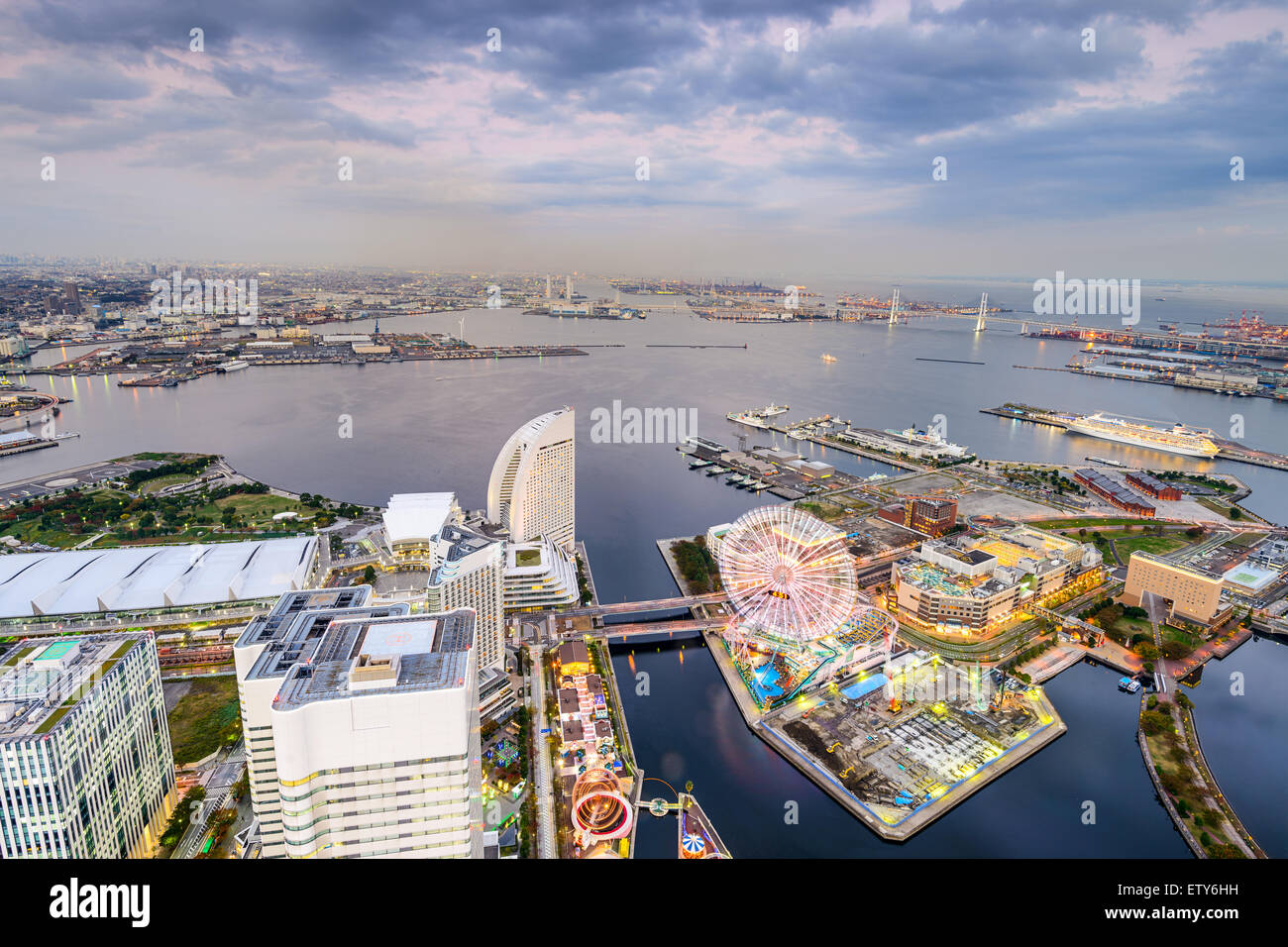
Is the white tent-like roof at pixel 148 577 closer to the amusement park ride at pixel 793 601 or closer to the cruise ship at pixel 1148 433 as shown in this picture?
the amusement park ride at pixel 793 601

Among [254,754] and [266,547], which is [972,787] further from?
[266,547]

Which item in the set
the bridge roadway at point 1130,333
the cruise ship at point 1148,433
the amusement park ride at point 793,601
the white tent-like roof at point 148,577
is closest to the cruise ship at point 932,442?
the cruise ship at point 1148,433

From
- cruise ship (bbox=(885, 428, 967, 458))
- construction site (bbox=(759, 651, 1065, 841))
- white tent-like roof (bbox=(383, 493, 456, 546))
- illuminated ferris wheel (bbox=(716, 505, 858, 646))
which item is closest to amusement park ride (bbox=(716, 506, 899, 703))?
illuminated ferris wheel (bbox=(716, 505, 858, 646))

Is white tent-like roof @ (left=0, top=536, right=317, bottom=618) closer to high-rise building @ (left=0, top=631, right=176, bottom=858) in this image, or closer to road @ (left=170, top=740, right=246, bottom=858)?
road @ (left=170, top=740, right=246, bottom=858)

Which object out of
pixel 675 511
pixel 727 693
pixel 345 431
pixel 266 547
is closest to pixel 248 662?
pixel 727 693

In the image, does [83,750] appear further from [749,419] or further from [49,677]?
[749,419]

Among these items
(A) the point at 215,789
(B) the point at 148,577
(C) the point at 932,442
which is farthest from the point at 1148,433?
(B) the point at 148,577
